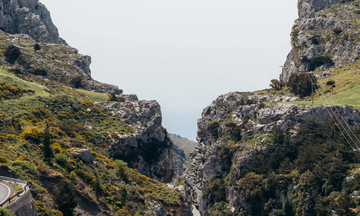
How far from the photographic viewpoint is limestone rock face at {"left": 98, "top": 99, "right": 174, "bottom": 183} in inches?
2884

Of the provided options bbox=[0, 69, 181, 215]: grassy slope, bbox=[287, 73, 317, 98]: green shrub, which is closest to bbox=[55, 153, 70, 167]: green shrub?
bbox=[0, 69, 181, 215]: grassy slope

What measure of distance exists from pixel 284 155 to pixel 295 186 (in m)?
10.0

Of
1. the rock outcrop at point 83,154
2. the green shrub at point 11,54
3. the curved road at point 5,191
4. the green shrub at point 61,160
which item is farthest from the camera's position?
the green shrub at point 11,54

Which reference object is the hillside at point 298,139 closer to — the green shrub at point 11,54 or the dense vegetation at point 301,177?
the dense vegetation at point 301,177

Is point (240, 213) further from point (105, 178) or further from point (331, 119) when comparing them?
point (105, 178)

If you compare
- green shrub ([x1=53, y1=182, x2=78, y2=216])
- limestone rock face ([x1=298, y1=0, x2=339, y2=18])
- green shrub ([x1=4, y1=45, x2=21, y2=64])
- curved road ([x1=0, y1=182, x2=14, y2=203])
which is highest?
limestone rock face ([x1=298, y1=0, x2=339, y2=18])

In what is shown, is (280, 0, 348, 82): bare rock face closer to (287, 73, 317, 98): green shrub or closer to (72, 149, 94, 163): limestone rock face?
(287, 73, 317, 98): green shrub

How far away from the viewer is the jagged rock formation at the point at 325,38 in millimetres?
94438

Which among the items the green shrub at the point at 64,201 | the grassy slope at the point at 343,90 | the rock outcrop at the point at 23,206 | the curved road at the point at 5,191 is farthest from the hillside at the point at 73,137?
the grassy slope at the point at 343,90

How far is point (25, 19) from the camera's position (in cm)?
12850

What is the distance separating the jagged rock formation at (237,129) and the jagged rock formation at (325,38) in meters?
22.8

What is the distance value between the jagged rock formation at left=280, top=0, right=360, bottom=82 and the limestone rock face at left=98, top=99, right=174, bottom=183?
193ft

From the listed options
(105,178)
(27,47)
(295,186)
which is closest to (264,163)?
(295,186)

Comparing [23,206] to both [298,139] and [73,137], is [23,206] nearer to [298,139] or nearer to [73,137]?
[73,137]
